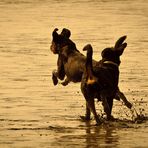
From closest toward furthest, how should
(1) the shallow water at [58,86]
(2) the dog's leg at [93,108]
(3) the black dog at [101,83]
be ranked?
1. (1) the shallow water at [58,86]
2. (3) the black dog at [101,83]
3. (2) the dog's leg at [93,108]

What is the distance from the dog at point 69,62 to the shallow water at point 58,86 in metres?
0.49

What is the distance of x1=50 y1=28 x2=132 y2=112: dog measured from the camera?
14.9 m

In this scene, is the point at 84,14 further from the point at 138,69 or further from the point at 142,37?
the point at 138,69

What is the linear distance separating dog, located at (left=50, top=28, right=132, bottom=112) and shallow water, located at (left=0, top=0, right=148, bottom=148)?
0.49m

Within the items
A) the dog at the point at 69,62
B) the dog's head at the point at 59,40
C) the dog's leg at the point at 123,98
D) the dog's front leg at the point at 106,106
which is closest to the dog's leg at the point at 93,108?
the dog's front leg at the point at 106,106

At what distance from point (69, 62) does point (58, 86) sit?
9.74ft

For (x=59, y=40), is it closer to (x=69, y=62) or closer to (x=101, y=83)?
(x=69, y=62)

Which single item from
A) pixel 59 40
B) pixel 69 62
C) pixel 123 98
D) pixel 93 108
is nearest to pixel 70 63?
pixel 69 62

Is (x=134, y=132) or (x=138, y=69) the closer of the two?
(x=134, y=132)

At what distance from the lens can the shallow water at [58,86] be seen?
13.5m

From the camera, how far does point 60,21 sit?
31.0 metres

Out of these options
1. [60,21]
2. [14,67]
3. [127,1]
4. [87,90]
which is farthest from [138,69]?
[127,1]

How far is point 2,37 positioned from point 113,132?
13052 millimetres

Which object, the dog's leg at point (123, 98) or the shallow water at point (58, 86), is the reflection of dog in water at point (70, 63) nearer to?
the dog's leg at point (123, 98)
